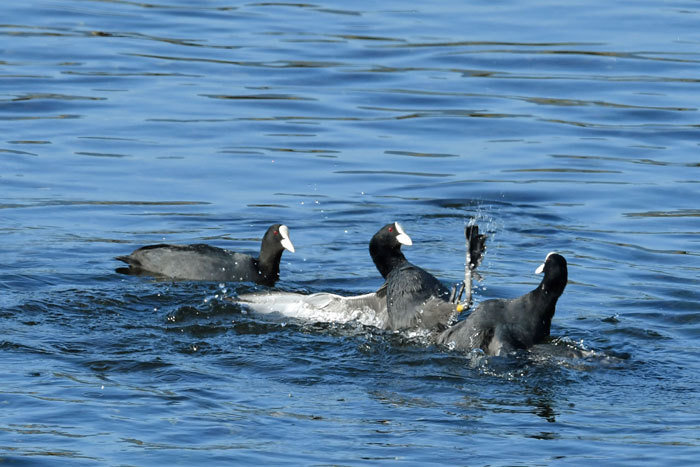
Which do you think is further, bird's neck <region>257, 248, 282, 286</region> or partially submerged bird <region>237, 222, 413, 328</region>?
bird's neck <region>257, 248, 282, 286</region>

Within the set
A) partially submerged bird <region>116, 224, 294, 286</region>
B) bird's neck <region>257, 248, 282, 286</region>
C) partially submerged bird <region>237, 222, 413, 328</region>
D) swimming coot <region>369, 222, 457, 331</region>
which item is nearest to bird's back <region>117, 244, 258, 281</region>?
partially submerged bird <region>116, 224, 294, 286</region>

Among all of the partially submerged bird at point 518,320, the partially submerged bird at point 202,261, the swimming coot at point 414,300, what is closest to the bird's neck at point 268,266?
the partially submerged bird at point 202,261

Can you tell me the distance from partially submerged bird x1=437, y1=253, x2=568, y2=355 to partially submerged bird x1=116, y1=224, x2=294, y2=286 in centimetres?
261

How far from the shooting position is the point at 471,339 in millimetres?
7781

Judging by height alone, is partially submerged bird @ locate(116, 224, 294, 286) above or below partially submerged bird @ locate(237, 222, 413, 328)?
above

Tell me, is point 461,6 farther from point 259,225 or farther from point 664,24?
point 259,225

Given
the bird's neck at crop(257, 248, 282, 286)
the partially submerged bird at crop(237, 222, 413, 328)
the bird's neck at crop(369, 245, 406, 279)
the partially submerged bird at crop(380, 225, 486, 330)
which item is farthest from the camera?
the bird's neck at crop(257, 248, 282, 286)

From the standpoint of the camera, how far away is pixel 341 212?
38.1 ft

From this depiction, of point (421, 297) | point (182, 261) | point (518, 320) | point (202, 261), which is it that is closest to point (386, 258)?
point (421, 297)

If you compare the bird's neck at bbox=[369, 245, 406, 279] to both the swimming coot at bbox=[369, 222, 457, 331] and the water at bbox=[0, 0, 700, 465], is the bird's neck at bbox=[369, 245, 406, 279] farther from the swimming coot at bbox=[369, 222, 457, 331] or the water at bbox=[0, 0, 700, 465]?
the swimming coot at bbox=[369, 222, 457, 331]

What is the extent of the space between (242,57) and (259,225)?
21.2 feet

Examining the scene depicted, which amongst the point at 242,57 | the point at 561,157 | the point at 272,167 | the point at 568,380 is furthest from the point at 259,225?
the point at 242,57

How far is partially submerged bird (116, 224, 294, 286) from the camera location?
9.97 meters

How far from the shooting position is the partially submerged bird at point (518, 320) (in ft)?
25.2
